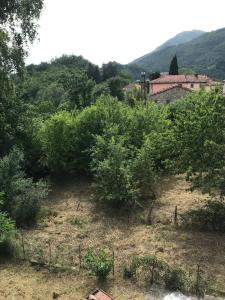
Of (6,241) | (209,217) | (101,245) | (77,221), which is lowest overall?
(101,245)

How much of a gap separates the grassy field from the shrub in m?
0.42

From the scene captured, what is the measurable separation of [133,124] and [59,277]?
9893 millimetres

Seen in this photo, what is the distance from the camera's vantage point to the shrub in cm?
1489

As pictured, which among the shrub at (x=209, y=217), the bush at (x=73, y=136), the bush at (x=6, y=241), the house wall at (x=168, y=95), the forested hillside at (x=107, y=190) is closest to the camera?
the forested hillside at (x=107, y=190)

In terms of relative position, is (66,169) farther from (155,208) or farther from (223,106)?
(223,106)

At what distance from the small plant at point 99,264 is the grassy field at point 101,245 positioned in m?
0.23

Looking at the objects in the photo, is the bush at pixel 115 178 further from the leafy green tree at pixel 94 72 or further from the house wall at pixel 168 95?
the leafy green tree at pixel 94 72

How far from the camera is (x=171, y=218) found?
15859mm

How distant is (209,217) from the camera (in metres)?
15.1

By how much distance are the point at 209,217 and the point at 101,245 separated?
12.1 feet

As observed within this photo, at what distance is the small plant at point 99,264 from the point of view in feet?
39.5

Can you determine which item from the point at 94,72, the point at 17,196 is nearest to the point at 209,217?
the point at 17,196

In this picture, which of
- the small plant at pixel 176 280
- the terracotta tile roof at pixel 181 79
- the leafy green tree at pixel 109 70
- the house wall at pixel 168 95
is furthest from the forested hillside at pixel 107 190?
the leafy green tree at pixel 109 70

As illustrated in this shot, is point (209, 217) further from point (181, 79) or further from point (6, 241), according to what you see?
point (181, 79)
